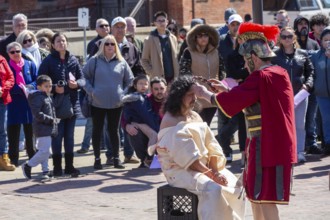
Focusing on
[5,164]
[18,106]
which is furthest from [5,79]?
[5,164]

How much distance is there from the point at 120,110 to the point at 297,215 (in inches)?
157

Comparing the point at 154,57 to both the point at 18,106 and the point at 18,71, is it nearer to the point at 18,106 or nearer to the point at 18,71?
the point at 18,71

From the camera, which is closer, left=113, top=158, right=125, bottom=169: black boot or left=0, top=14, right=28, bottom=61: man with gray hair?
left=113, top=158, right=125, bottom=169: black boot

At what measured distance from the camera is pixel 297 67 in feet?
41.9

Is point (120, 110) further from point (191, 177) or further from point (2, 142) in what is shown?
point (191, 177)

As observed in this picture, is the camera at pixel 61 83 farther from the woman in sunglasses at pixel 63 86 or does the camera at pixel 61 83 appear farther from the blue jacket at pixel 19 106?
the blue jacket at pixel 19 106

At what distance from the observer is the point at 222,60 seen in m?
13.1

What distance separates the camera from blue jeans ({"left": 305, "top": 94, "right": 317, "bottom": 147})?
44.9 feet

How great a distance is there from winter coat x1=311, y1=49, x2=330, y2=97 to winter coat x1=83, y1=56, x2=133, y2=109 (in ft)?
8.92

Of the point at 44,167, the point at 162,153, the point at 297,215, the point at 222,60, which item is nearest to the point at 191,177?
the point at 162,153

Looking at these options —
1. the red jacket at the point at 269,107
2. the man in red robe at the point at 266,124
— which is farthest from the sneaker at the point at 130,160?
the red jacket at the point at 269,107

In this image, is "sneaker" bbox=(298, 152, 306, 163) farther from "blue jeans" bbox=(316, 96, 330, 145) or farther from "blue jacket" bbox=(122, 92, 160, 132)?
"blue jacket" bbox=(122, 92, 160, 132)

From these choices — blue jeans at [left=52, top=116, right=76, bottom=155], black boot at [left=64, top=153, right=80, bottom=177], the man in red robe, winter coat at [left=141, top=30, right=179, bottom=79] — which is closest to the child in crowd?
blue jeans at [left=52, top=116, right=76, bottom=155]

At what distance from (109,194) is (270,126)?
3669mm
